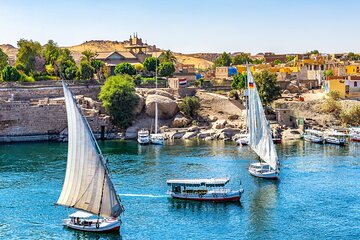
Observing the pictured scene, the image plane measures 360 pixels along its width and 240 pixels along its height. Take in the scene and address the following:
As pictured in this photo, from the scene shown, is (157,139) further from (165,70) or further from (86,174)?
(86,174)

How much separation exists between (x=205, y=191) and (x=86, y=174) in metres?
6.83

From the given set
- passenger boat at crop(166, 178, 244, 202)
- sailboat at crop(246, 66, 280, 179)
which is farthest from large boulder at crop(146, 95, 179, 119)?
passenger boat at crop(166, 178, 244, 202)

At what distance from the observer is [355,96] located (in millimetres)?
55688

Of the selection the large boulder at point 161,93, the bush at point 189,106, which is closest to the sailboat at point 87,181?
the bush at point 189,106

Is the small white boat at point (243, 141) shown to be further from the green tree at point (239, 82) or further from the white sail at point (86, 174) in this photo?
the white sail at point (86, 174)

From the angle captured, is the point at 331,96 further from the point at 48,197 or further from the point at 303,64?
the point at 48,197

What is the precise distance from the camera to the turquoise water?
26178 millimetres

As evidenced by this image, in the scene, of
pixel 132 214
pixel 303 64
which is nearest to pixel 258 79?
pixel 303 64

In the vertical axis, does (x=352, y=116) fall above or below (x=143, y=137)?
above

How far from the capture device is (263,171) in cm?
3497

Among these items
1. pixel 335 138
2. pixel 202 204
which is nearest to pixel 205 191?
pixel 202 204

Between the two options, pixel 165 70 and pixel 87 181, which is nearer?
pixel 87 181

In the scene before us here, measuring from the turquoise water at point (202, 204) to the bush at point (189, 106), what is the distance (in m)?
8.65

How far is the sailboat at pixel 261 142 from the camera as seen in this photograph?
114 feet
